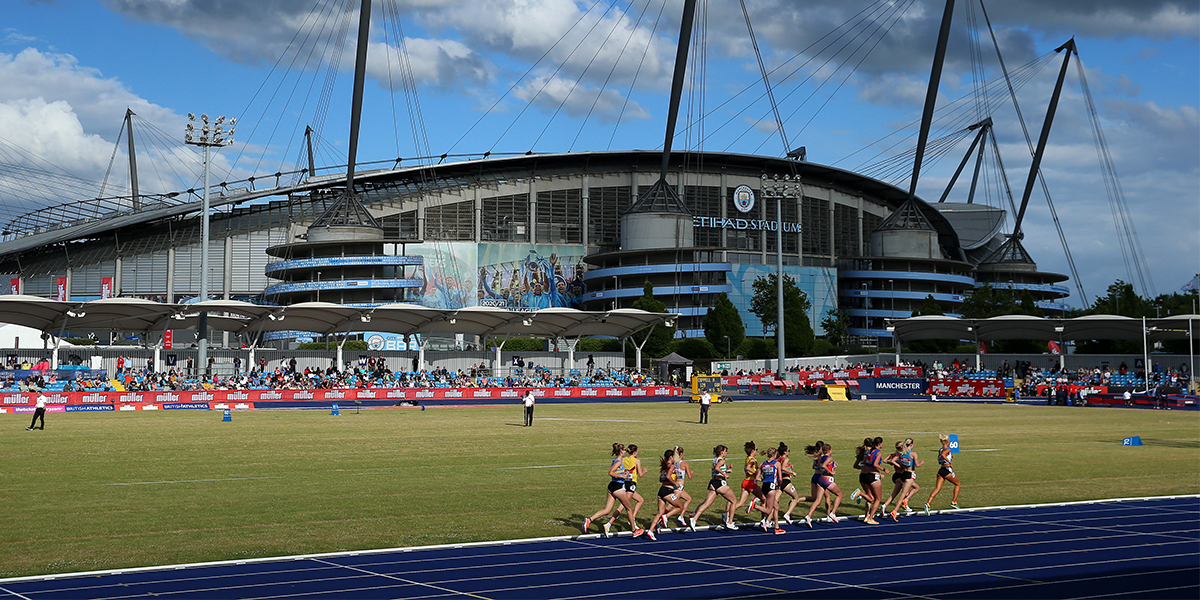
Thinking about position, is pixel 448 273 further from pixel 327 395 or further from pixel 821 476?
pixel 821 476

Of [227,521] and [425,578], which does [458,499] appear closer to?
[227,521]

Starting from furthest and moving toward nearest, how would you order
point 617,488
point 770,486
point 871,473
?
1. point 871,473
2. point 770,486
3. point 617,488

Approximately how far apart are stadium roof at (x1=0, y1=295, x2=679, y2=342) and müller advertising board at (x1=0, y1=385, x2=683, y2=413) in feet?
20.5

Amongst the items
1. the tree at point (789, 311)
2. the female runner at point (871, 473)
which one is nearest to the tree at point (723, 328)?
the tree at point (789, 311)

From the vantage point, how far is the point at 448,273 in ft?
405

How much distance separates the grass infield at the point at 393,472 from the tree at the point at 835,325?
6984 centimetres

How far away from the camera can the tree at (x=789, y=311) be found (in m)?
97.7

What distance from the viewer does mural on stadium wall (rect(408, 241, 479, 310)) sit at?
122375 millimetres

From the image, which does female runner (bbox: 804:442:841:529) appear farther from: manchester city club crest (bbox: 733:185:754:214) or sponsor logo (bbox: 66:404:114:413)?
manchester city club crest (bbox: 733:185:754:214)

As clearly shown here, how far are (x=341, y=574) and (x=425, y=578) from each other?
45.1 inches

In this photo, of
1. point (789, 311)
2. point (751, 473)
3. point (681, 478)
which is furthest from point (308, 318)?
point (681, 478)

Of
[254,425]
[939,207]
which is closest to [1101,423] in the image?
[254,425]

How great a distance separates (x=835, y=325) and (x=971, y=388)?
50.5 meters

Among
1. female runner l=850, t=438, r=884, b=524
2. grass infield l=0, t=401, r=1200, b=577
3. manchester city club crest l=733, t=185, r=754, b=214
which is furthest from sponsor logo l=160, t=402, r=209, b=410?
manchester city club crest l=733, t=185, r=754, b=214
